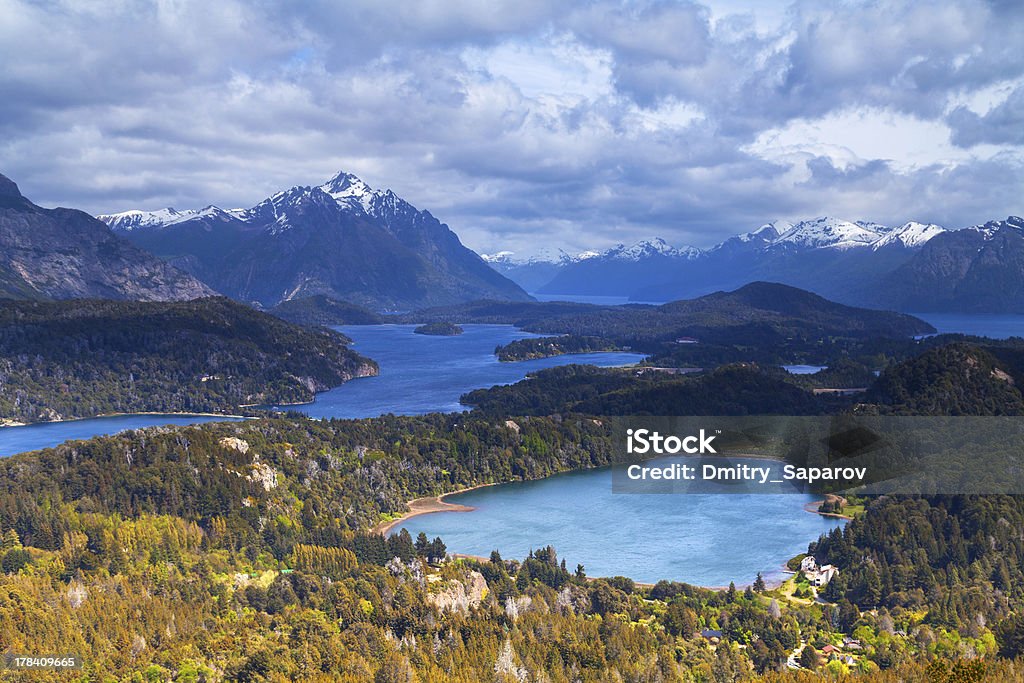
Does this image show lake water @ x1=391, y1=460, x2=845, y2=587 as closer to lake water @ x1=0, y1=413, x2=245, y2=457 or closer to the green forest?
the green forest

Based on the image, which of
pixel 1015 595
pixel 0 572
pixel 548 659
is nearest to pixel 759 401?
pixel 1015 595

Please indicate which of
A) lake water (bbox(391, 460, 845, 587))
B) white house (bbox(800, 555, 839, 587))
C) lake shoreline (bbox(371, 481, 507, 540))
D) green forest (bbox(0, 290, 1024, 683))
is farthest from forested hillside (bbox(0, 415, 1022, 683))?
lake water (bbox(391, 460, 845, 587))

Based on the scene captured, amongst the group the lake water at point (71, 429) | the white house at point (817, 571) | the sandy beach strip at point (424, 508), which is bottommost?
the sandy beach strip at point (424, 508)

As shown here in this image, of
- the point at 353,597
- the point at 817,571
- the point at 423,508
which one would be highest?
the point at 817,571

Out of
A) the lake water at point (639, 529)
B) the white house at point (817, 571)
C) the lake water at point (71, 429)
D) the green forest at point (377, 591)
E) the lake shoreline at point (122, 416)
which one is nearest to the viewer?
the green forest at point (377, 591)

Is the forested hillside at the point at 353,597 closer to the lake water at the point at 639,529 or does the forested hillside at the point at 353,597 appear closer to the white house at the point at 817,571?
the white house at the point at 817,571

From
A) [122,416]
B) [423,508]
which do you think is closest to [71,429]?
[122,416]

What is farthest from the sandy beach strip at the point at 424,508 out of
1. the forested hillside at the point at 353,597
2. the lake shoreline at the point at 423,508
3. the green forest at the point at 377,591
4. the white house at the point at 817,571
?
the white house at the point at 817,571

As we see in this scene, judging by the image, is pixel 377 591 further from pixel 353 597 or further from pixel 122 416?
pixel 122 416
